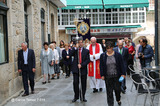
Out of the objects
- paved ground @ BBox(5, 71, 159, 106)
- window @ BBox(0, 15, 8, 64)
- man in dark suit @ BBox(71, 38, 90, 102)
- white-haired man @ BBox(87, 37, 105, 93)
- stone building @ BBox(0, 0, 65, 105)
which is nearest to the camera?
paved ground @ BBox(5, 71, 159, 106)

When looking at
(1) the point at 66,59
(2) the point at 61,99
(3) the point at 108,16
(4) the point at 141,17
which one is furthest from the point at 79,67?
(4) the point at 141,17

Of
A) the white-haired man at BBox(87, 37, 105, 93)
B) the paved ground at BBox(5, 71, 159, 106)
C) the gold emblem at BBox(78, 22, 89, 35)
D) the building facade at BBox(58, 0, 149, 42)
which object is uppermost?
the building facade at BBox(58, 0, 149, 42)

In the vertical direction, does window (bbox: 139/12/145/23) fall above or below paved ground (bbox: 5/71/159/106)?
above

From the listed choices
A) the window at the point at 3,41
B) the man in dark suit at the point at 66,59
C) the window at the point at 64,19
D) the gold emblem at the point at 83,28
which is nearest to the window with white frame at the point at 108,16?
the window at the point at 64,19

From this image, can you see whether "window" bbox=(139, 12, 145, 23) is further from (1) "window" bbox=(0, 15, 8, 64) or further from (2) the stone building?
(1) "window" bbox=(0, 15, 8, 64)

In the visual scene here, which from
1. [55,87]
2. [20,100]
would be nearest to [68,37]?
[55,87]

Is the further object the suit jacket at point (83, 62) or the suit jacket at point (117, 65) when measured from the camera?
the suit jacket at point (83, 62)

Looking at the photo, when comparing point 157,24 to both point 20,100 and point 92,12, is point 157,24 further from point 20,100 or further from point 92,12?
point 92,12

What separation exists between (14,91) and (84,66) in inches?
108

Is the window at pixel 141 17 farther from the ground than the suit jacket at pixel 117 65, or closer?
farther from the ground

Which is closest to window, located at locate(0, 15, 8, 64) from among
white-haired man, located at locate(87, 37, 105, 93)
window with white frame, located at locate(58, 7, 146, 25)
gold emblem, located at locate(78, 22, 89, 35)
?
white-haired man, located at locate(87, 37, 105, 93)

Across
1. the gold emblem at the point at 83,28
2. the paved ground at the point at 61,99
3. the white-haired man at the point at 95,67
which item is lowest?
the paved ground at the point at 61,99

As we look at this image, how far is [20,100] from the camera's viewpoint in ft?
26.8

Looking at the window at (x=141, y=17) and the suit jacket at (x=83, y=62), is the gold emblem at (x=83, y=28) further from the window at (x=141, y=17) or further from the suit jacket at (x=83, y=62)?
the window at (x=141, y=17)
